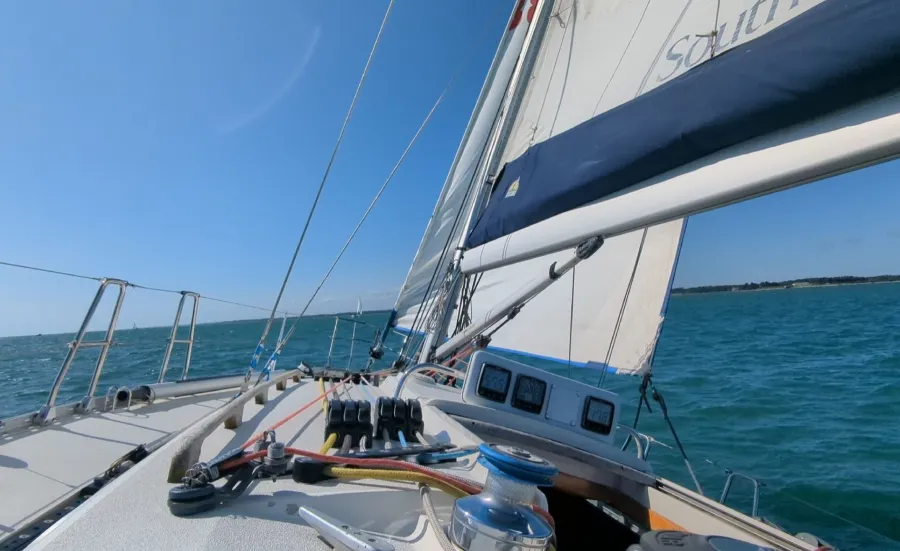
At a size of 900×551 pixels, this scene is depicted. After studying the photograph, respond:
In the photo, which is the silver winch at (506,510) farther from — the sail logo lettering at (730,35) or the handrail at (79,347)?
the handrail at (79,347)

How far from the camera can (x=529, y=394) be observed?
231cm

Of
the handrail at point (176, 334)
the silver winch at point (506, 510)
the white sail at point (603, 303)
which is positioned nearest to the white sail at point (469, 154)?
the white sail at point (603, 303)

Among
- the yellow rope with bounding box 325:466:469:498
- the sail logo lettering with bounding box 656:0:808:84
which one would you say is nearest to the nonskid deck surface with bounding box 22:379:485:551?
the yellow rope with bounding box 325:466:469:498

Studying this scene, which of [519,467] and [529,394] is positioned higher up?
[529,394]

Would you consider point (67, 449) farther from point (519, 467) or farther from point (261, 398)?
point (519, 467)

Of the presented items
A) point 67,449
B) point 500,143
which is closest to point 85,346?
point 67,449

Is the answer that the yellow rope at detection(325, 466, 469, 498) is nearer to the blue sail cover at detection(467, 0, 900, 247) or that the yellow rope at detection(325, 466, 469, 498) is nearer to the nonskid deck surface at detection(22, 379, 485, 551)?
the nonskid deck surface at detection(22, 379, 485, 551)

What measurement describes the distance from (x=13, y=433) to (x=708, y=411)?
7.96 metres

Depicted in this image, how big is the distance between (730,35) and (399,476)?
257 centimetres

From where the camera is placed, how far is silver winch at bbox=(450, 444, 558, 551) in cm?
89

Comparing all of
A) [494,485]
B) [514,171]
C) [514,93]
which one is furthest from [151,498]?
[514,93]

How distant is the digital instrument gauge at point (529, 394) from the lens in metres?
2.28

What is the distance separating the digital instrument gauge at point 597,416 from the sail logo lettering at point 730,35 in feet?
6.27

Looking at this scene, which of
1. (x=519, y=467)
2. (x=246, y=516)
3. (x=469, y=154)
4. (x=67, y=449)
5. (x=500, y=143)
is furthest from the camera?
(x=469, y=154)
